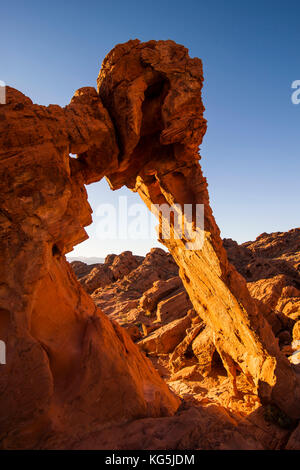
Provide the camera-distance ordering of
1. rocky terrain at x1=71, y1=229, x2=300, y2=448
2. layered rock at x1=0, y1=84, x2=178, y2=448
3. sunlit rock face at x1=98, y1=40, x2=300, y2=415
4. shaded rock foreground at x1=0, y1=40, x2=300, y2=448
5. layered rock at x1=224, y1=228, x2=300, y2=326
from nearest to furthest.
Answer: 1. layered rock at x1=0, y1=84, x2=178, y2=448
2. shaded rock foreground at x1=0, y1=40, x2=300, y2=448
3. rocky terrain at x1=71, y1=229, x2=300, y2=448
4. sunlit rock face at x1=98, y1=40, x2=300, y2=415
5. layered rock at x1=224, y1=228, x2=300, y2=326

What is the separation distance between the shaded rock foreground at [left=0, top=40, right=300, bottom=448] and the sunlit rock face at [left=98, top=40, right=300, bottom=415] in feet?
0.18

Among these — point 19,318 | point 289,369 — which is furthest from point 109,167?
point 289,369

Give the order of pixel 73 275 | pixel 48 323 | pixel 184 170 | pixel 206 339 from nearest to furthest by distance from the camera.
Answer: pixel 48 323
pixel 73 275
pixel 184 170
pixel 206 339

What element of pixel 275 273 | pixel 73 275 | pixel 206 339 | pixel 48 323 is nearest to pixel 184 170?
pixel 73 275

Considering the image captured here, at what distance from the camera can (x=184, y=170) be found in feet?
37.3

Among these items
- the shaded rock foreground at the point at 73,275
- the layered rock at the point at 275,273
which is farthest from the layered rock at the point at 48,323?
the layered rock at the point at 275,273

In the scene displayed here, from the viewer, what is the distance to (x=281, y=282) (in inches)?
754

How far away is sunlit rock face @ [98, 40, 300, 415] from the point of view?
957 centimetres

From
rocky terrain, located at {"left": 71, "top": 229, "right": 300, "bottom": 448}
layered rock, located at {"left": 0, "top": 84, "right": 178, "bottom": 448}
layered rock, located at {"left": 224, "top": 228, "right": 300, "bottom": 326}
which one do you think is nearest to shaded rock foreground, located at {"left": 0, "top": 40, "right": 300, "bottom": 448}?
layered rock, located at {"left": 0, "top": 84, "right": 178, "bottom": 448}

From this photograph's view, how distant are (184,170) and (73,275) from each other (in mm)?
7313

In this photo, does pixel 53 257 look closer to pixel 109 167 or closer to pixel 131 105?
pixel 109 167

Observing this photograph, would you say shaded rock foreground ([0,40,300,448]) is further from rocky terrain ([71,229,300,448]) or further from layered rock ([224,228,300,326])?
layered rock ([224,228,300,326])

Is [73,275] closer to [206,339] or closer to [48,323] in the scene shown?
[48,323]

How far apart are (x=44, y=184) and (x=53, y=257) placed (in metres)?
2.19
